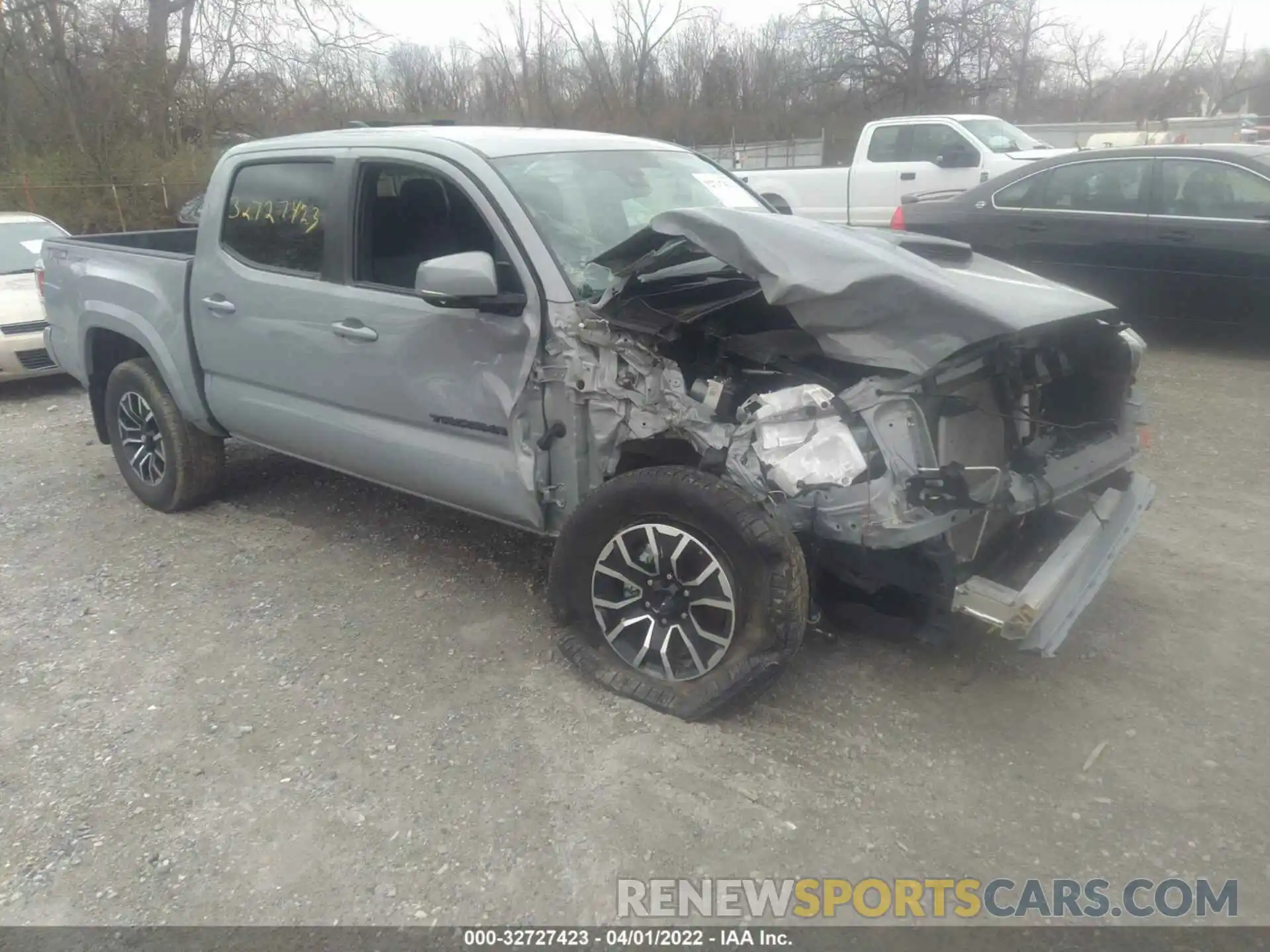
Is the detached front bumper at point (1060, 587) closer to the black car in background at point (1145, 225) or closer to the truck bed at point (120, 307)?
the truck bed at point (120, 307)

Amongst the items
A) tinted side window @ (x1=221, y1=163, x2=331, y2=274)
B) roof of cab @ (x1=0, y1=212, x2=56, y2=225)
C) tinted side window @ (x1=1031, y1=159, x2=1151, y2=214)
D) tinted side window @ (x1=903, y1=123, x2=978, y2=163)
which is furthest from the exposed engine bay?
tinted side window @ (x1=903, y1=123, x2=978, y2=163)

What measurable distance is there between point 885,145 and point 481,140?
9.42 m

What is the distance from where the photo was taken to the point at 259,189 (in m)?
4.47

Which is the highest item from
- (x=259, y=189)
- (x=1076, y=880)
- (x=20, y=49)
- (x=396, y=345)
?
(x=20, y=49)

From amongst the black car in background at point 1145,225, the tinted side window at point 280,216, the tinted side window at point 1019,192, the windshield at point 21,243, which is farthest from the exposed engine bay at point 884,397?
the windshield at point 21,243

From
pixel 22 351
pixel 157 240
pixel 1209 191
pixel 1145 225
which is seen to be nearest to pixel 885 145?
pixel 1145 225

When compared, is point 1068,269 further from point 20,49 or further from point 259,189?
point 20,49

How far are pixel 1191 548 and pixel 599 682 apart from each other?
2870 millimetres

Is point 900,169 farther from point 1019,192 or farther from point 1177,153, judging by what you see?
point 1177,153

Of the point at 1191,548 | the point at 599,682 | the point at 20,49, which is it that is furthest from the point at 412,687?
the point at 20,49

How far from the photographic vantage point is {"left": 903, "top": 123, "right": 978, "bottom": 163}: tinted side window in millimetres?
11562

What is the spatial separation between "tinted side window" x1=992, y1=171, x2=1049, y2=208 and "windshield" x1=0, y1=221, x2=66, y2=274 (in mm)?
8258

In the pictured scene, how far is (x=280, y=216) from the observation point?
14.3ft

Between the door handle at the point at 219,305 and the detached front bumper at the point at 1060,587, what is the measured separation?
343 cm
